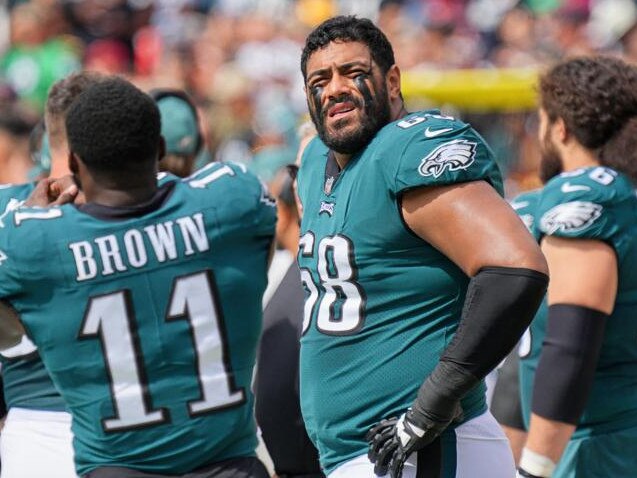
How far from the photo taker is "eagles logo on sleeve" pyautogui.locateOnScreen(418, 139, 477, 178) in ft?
9.05

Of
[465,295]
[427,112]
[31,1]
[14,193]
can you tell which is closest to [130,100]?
[14,193]

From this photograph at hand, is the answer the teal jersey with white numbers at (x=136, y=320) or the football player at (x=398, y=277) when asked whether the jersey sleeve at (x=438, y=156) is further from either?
the teal jersey with white numbers at (x=136, y=320)

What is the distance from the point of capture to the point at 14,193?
3695 millimetres

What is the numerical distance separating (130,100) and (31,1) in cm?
1175

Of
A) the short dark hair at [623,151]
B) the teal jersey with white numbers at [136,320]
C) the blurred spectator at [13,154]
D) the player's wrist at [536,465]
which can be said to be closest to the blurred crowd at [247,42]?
the blurred spectator at [13,154]

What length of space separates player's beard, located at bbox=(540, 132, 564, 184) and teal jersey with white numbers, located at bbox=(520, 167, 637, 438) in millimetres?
378

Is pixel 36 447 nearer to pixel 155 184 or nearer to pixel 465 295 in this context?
pixel 155 184

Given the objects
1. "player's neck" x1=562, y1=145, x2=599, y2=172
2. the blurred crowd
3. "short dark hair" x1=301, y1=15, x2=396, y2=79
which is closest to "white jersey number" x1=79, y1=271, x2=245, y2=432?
"short dark hair" x1=301, y1=15, x2=396, y2=79

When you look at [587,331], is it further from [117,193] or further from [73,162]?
[73,162]

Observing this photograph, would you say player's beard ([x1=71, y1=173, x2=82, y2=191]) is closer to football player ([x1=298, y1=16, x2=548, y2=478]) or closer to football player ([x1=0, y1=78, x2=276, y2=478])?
football player ([x1=0, y1=78, x2=276, y2=478])

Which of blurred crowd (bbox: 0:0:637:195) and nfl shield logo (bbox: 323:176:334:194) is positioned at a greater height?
nfl shield logo (bbox: 323:176:334:194)

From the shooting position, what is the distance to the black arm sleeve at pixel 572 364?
3598mm

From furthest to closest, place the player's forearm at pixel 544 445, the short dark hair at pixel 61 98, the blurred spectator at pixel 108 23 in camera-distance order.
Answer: the blurred spectator at pixel 108 23 < the short dark hair at pixel 61 98 < the player's forearm at pixel 544 445

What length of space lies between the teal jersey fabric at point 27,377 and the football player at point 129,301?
0.35 metres
